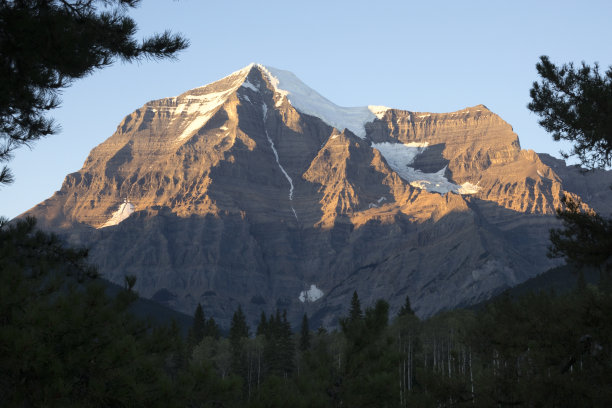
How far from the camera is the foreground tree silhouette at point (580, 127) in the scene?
26.9m

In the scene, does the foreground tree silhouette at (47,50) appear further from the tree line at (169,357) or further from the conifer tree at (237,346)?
the conifer tree at (237,346)

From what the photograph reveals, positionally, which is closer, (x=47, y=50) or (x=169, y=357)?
(x=47, y=50)

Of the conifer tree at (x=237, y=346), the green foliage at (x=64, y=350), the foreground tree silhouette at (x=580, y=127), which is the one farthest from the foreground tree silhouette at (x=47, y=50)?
the conifer tree at (x=237, y=346)

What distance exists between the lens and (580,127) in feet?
92.0

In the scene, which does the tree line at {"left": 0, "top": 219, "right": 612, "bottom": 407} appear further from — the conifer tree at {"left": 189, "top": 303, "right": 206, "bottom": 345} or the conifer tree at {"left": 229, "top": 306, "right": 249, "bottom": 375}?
the conifer tree at {"left": 189, "top": 303, "right": 206, "bottom": 345}

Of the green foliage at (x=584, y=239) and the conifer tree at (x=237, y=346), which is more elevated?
the green foliage at (x=584, y=239)

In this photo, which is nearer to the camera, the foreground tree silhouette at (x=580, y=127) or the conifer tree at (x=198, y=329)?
the foreground tree silhouette at (x=580, y=127)

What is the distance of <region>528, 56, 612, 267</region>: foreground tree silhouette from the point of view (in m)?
26.9

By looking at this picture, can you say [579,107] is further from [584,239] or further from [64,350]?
[64,350]

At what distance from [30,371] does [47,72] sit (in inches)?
296

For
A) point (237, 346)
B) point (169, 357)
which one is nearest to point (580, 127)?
point (169, 357)

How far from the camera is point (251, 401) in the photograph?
89.1 ft

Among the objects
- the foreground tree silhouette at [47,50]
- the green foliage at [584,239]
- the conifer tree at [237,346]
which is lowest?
the conifer tree at [237,346]

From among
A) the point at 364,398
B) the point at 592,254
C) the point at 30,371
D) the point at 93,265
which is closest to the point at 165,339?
the point at 93,265
